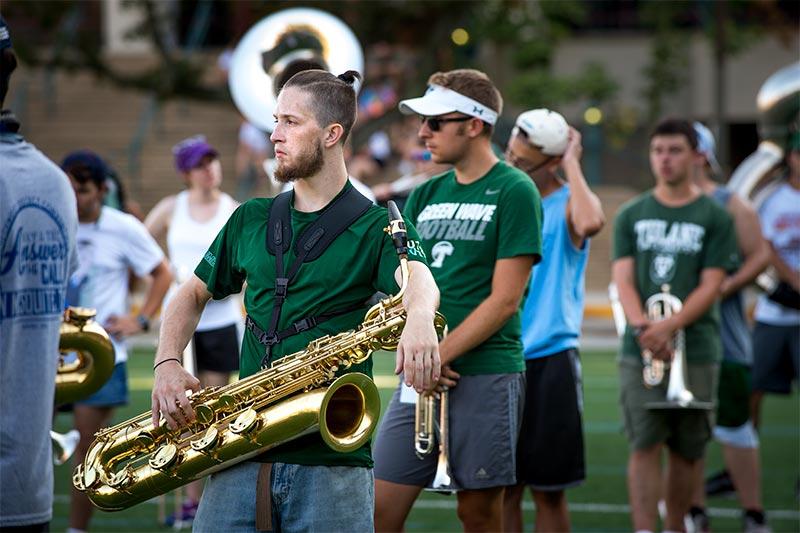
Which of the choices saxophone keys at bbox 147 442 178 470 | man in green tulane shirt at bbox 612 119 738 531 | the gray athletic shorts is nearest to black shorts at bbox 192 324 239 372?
man in green tulane shirt at bbox 612 119 738 531

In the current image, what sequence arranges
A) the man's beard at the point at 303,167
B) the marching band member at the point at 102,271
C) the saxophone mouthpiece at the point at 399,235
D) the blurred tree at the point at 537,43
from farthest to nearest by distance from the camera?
the blurred tree at the point at 537,43
the marching band member at the point at 102,271
the man's beard at the point at 303,167
the saxophone mouthpiece at the point at 399,235

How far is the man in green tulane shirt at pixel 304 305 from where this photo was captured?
467 cm

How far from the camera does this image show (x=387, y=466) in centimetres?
638

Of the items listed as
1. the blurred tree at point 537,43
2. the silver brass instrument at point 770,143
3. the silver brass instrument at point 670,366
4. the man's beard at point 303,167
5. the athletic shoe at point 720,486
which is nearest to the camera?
the man's beard at point 303,167

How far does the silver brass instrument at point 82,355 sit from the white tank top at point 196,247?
11.8ft

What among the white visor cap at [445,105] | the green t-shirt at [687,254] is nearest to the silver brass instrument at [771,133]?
the green t-shirt at [687,254]

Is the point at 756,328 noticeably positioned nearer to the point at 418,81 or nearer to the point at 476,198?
the point at 476,198

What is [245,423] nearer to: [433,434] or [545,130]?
[433,434]

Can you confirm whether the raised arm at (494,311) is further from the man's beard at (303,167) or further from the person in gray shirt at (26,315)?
the person in gray shirt at (26,315)

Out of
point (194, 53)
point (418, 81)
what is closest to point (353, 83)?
point (418, 81)

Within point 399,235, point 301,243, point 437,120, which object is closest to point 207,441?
point 301,243

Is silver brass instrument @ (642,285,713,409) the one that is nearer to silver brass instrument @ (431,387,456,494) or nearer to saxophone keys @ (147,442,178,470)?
silver brass instrument @ (431,387,456,494)

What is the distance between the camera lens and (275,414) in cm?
463

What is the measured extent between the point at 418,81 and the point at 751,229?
16578 millimetres
